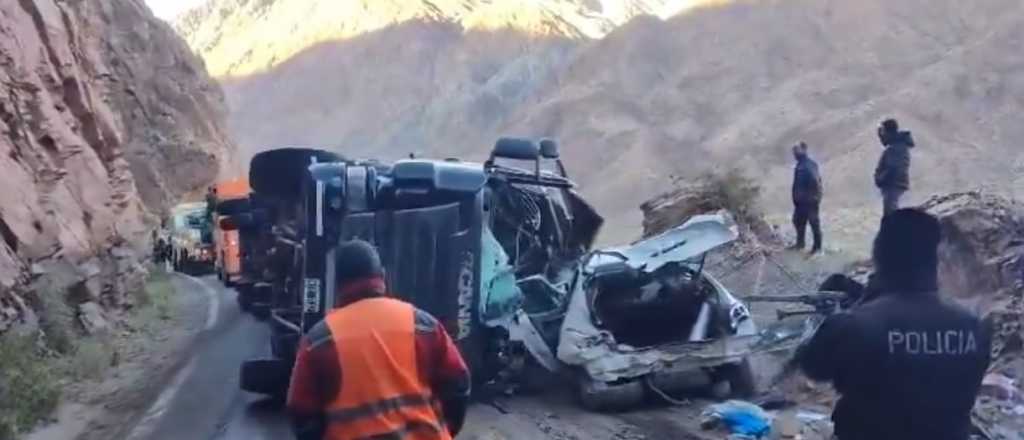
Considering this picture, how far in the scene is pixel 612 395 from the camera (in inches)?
470

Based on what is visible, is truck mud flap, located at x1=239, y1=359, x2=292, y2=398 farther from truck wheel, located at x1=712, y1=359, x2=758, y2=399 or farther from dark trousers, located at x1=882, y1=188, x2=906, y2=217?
dark trousers, located at x1=882, y1=188, x2=906, y2=217

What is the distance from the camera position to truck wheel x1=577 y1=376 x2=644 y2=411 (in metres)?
11.9

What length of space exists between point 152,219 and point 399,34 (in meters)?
53.8

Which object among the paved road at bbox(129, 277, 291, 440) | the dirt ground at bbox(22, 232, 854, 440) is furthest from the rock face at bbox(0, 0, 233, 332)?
the paved road at bbox(129, 277, 291, 440)

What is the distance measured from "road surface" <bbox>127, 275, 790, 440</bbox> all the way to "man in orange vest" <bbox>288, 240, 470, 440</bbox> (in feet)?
18.8

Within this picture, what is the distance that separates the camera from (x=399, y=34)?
92.7 metres

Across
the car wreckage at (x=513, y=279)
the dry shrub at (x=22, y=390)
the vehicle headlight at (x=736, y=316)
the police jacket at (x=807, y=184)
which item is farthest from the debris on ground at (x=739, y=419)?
the police jacket at (x=807, y=184)

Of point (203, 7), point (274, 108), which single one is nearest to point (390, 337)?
point (274, 108)

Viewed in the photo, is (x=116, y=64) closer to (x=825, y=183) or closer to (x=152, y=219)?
(x=152, y=219)

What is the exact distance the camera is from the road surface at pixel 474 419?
11.2 m

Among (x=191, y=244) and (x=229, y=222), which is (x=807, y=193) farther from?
(x=191, y=244)

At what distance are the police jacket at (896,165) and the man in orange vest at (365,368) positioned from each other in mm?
10971

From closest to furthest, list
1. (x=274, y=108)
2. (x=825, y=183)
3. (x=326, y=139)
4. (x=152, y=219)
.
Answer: (x=152, y=219) < (x=825, y=183) < (x=326, y=139) < (x=274, y=108)

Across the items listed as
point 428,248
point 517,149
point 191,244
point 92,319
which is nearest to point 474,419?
point 428,248
